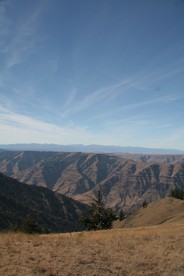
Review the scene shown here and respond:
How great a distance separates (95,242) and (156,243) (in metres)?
3.51

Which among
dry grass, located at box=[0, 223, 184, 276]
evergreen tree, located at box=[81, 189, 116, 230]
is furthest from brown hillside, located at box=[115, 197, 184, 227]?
dry grass, located at box=[0, 223, 184, 276]

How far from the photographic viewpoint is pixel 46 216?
178500 millimetres

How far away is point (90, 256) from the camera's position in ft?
48.9

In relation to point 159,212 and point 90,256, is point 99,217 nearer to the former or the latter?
point 90,256

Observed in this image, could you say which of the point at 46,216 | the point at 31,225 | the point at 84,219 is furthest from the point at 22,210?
the point at 84,219

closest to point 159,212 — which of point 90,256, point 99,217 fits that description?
point 99,217

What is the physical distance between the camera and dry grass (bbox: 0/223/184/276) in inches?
500

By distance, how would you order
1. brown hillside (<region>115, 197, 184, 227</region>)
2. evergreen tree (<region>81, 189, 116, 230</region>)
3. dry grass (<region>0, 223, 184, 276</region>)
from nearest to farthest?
dry grass (<region>0, 223, 184, 276</region>) → evergreen tree (<region>81, 189, 116, 230</region>) → brown hillside (<region>115, 197, 184, 227</region>)

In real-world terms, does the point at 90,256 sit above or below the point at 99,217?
above

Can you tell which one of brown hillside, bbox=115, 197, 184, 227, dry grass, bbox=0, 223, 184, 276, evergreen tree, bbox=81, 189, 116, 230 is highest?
dry grass, bbox=0, 223, 184, 276

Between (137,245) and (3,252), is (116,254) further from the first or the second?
(3,252)

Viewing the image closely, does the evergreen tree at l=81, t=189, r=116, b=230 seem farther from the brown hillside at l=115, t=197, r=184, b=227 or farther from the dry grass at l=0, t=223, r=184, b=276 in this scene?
the brown hillside at l=115, t=197, r=184, b=227

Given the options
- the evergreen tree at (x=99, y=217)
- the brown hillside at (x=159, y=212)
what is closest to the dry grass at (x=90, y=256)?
the evergreen tree at (x=99, y=217)

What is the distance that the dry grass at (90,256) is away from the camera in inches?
500
